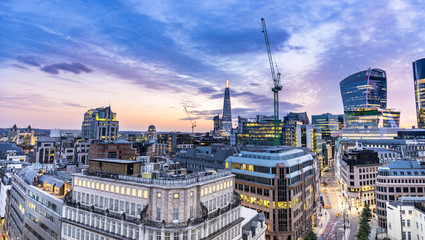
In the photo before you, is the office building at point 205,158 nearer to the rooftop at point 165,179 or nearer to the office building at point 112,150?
the office building at point 112,150

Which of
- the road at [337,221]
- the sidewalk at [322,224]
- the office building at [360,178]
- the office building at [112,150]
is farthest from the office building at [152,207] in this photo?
the office building at [360,178]

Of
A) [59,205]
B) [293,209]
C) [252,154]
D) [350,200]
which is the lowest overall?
[350,200]

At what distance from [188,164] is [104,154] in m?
56.1

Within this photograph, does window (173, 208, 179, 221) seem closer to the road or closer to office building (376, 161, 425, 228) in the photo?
the road

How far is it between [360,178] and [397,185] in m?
32.1

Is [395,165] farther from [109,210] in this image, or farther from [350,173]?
[109,210]

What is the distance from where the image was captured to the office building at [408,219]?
8388 centimetres

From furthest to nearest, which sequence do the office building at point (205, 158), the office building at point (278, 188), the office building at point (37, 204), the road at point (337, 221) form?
the office building at point (205, 158)
the road at point (337, 221)
the office building at point (278, 188)
the office building at point (37, 204)

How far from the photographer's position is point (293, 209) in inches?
3684

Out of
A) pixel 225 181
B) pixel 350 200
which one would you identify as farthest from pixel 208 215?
pixel 350 200

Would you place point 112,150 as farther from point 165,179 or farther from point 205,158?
point 165,179

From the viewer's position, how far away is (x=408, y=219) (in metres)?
88.5

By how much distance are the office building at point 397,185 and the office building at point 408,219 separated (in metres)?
21.6

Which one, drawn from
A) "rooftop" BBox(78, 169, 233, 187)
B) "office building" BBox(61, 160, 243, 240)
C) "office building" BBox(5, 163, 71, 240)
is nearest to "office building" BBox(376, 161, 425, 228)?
"office building" BBox(61, 160, 243, 240)
